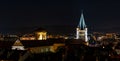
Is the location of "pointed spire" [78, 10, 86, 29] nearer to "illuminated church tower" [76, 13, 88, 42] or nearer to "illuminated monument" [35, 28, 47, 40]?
"illuminated church tower" [76, 13, 88, 42]

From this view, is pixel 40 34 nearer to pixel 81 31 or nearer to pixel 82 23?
pixel 81 31

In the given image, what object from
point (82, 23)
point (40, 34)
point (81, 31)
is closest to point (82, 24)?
point (82, 23)

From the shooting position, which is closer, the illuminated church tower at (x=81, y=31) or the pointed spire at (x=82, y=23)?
the illuminated church tower at (x=81, y=31)

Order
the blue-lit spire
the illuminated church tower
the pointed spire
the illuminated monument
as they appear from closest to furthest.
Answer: the illuminated monument → the illuminated church tower → the blue-lit spire → the pointed spire

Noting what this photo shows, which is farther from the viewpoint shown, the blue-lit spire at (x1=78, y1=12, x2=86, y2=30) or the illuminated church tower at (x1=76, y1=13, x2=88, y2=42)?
the blue-lit spire at (x1=78, y1=12, x2=86, y2=30)

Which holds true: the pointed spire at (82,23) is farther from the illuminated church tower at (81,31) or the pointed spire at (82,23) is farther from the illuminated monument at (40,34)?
the illuminated monument at (40,34)

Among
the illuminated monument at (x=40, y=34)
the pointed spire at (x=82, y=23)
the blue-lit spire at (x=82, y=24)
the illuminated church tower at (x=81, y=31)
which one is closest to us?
the illuminated monument at (x=40, y=34)

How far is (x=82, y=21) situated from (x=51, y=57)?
2400 inches

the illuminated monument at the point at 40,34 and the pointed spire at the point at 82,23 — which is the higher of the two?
the pointed spire at the point at 82,23

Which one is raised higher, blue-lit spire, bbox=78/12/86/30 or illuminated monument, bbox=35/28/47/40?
blue-lit spire, bbox=78/12/86/30

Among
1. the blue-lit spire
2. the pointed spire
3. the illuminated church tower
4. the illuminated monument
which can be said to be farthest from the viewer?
the pointed spire

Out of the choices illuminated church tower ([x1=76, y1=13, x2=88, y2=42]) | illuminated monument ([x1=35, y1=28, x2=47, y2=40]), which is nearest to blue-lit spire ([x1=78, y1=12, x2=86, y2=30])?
illuminated church tower ([x1=76, y1=13, x2=88, y2=42])

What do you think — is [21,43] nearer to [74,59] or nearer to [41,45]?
[41,45]

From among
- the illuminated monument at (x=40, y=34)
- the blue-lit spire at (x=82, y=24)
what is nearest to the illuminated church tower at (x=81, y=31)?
the blue-lit spire at (x=82, y=24)
